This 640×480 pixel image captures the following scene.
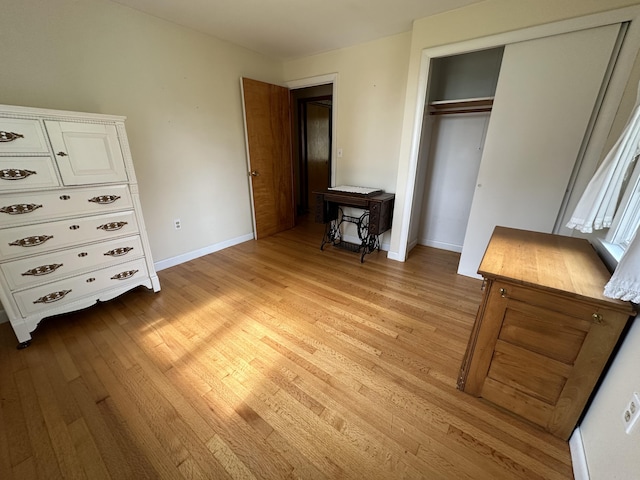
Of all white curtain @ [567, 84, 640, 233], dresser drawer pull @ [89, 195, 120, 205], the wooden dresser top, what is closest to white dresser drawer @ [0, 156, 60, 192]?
dresser drawer pull @ [89, 195, 120, 205]

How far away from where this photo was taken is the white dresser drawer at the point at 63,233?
5.12 feet

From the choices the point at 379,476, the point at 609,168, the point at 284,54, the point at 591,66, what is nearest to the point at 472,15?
the point at 591,66

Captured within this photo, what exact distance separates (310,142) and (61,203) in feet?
12.9

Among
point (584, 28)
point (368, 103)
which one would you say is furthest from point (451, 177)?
point (584, 28)

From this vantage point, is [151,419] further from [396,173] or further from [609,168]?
[396,173]

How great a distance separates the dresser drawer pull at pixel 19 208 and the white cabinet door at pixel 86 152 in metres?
0.23

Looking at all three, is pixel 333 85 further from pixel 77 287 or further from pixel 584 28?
pixel 77 287

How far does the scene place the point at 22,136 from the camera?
1.50 meters

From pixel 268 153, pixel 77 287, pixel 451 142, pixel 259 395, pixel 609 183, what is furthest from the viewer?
pixel 268 153

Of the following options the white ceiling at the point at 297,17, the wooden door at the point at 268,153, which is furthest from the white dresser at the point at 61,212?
the wooden door at the point at 268,153

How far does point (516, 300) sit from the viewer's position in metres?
1.14

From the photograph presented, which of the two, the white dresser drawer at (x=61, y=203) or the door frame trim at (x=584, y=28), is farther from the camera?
the door frame trim at (x=584, y=28)

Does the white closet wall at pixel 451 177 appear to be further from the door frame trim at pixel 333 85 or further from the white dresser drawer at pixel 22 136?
the white dresser drawer at pixel 22 136

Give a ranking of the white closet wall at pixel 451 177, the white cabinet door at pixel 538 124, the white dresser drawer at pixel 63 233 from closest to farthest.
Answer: the white dresser drawer at pixel 63 233
the white cabinet door at pixel 538 124
the white closet wall at pixel 451 177
